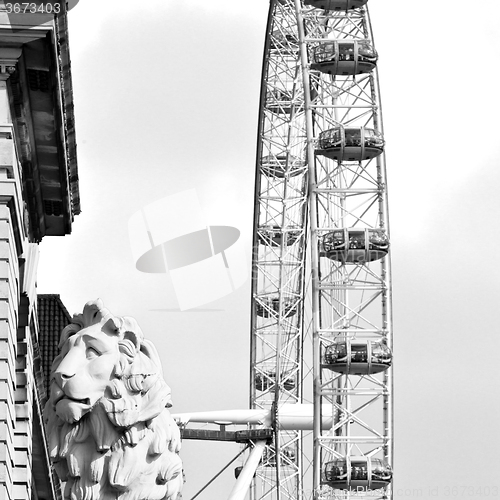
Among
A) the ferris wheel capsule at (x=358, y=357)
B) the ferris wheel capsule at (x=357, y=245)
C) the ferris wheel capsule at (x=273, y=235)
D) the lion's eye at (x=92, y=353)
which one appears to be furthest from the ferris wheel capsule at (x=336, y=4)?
the lion's eye at (x=92, y=353)

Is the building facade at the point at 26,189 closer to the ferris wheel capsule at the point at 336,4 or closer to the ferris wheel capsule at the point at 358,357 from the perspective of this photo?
the ferris wheel capsule at the point at 358,357

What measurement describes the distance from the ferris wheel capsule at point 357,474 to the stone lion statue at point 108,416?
3298 cm

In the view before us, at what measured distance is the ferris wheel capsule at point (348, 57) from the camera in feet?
146

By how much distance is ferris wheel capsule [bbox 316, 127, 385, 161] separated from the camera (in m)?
43.9

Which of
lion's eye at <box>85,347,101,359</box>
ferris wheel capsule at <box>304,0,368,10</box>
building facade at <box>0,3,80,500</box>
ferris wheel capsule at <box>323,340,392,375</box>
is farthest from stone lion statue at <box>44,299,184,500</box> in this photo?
ferris wheel capsule at <box>304,0,368,10</box>

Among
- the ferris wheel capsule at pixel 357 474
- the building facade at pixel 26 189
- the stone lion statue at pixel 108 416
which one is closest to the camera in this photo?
the stone lion statue at pixel 108 416

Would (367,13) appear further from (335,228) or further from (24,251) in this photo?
(24,251)

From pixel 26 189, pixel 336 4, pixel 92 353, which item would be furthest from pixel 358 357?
pixel 92 353

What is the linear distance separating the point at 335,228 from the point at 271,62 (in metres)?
8.26

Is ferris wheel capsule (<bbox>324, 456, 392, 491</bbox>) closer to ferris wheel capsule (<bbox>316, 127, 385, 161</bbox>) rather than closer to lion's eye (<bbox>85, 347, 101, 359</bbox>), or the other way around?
ferris wheel capsule (<bbox>316, 127, 385, 161</bbox>)

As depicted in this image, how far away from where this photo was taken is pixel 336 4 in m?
44.6

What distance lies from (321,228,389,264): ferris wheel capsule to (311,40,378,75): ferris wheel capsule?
4.43 metres

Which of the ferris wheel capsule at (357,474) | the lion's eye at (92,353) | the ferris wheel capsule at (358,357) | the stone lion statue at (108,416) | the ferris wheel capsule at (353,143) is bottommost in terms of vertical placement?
the ferris wheel capsule at (357,474)

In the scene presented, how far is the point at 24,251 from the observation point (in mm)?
22328
